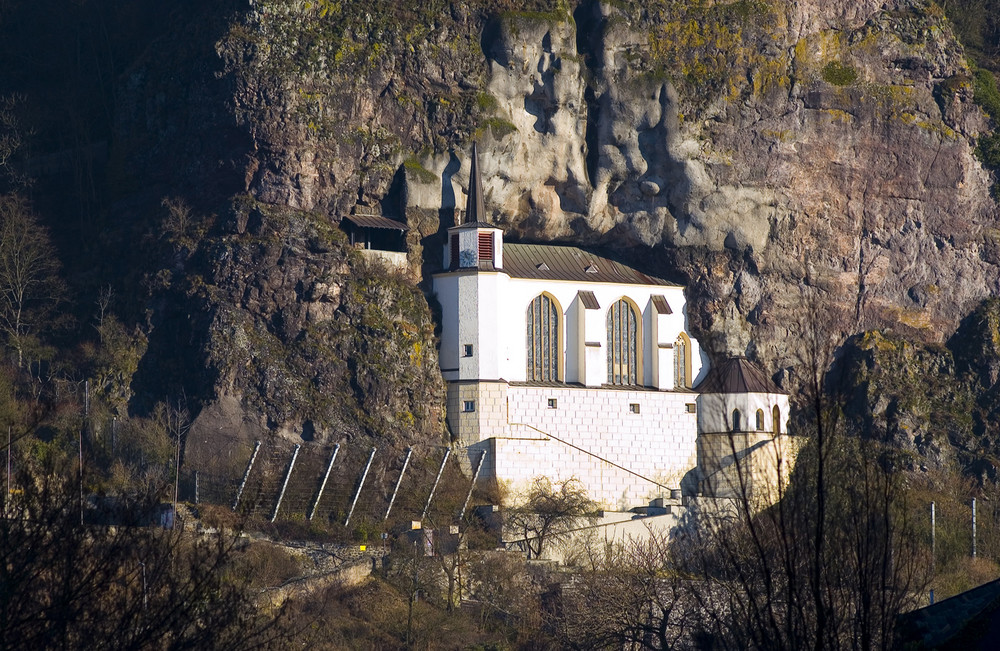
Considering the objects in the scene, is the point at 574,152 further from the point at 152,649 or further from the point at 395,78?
the point at 152,649

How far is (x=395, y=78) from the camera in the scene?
9069cm

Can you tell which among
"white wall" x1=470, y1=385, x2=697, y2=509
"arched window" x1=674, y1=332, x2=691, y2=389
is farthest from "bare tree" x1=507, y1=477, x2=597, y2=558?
"arched window" x1=674, y1=332, x2=691, y2=389

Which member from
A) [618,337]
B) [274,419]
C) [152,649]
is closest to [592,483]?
[618,337]

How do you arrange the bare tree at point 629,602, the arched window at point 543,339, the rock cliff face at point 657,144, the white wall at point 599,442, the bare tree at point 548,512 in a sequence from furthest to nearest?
the arched window at point 543,339 → the rock cliff face at point 657,144 → the white wall at point 599,442 → the bare tree at point 548,512 → the bare tree at point 629,602

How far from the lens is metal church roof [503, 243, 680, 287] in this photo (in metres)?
93.1

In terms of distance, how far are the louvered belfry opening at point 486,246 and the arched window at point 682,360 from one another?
10.2m

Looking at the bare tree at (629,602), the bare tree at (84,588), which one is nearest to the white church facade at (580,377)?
the bare tree at (629,602)

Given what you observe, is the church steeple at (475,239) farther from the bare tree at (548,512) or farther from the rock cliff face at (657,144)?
the bare tree at (548,512)

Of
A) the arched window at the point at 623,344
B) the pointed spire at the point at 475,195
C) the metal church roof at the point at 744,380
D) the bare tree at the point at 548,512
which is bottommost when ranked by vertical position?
the bare tree at the point at 548,512

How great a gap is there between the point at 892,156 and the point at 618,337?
15563mm

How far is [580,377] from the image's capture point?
303ft

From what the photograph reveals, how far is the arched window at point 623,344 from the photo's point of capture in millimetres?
93812

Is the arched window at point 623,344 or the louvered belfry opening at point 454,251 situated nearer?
the louvered belfry opening at point 454,251

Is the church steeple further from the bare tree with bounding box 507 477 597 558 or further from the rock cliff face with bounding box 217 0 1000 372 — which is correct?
the bare tree with bounding box 507 477 597 558
